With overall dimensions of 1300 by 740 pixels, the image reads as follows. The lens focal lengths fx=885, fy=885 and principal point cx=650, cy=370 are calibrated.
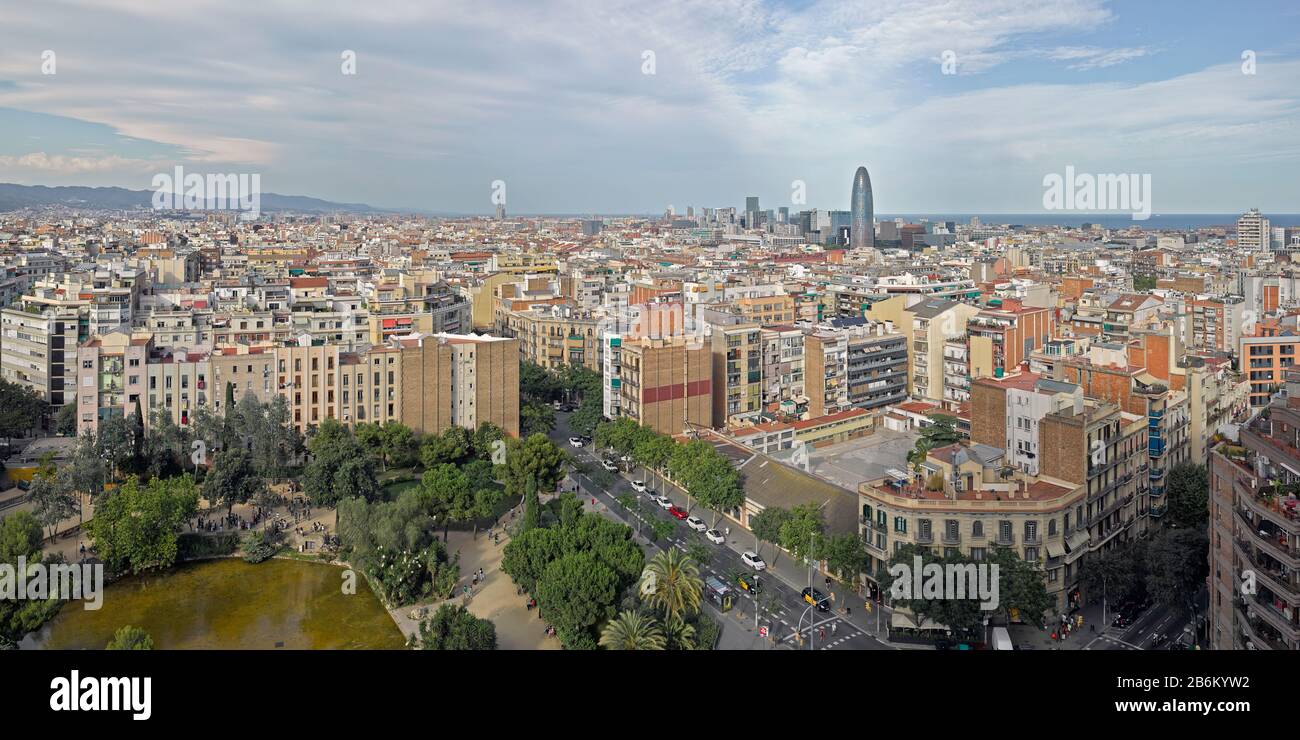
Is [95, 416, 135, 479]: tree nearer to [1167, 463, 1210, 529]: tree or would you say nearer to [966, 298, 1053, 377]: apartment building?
[1167, 463, 1210, 529]: tree

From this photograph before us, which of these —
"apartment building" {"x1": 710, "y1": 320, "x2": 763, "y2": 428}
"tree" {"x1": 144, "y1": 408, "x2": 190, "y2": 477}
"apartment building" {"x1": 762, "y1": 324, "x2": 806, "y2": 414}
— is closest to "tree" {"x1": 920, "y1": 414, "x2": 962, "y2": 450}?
"apartment building" {"x1": 762, "y1": 324, "x2": 806, "y2": 414}

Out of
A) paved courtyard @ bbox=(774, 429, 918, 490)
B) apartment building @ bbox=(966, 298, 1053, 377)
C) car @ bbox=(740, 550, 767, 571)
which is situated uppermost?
apartment building @ bbox=(966, 298, 1053, 377)

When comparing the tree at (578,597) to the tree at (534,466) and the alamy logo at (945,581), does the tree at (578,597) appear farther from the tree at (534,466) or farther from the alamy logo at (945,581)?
the tree at (534,466)

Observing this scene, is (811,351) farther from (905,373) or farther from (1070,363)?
(1070,363)

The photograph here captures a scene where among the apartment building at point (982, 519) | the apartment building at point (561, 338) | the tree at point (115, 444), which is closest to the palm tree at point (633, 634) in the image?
the apartment building at point (982, 519)

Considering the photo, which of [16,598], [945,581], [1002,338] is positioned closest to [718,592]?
[945,581]

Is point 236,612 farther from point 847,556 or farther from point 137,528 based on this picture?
point 847,556
